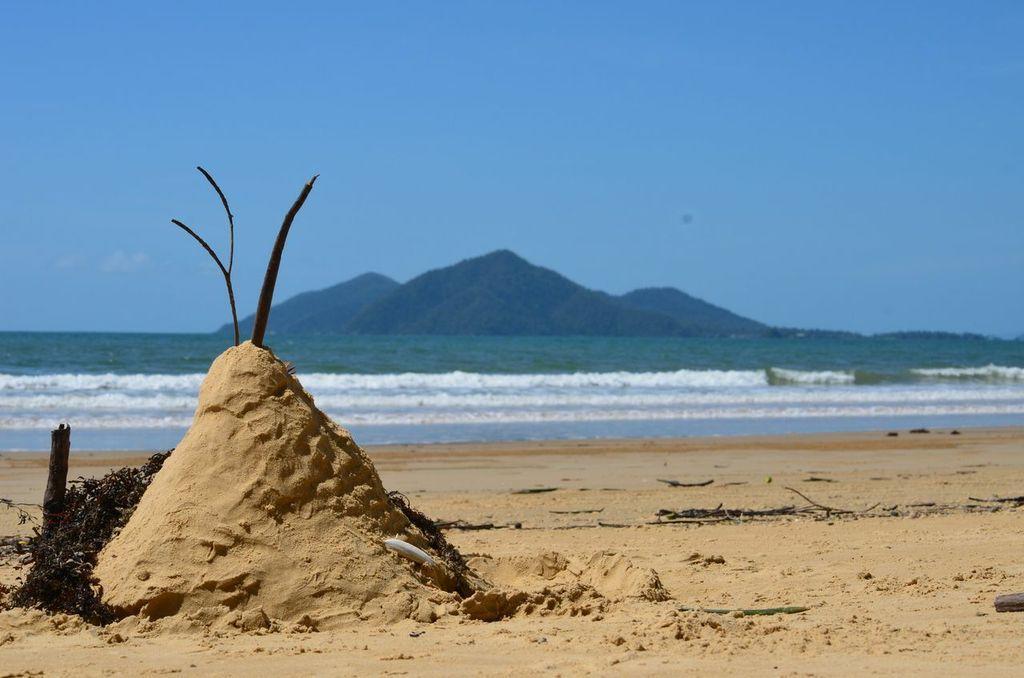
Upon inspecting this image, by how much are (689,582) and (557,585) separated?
3.43ft

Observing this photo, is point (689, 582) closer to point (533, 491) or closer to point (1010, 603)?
point (1010, 603)

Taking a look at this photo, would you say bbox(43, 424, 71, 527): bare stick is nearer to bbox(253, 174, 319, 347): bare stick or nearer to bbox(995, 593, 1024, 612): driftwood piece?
bbox(253, 174, 319, 347): bare stick

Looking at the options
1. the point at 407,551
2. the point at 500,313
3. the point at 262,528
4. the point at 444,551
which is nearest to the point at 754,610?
the point at 444,551

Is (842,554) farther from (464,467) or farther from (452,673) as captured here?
(464,467)

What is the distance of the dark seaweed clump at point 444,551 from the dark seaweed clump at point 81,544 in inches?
55.0

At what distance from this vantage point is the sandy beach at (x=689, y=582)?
14.4ft

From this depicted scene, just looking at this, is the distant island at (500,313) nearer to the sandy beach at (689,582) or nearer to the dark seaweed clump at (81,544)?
the sandy beach at (689,582)

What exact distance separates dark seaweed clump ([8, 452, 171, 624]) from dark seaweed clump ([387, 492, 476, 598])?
4.58ft

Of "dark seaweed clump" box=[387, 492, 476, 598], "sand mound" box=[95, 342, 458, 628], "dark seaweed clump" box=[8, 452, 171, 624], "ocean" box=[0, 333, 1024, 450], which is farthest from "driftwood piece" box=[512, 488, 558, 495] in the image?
"ocean" box=[0, 333, 1024, 450]

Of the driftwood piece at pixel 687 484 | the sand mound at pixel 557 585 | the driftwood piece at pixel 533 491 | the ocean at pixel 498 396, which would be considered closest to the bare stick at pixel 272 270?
the sand mound at pixel 557 585

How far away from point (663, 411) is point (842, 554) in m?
16.3

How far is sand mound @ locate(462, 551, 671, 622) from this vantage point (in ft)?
17.1

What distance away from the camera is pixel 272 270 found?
5395 millimetres

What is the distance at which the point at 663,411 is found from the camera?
76.7 feet
